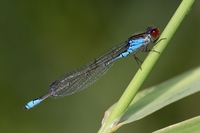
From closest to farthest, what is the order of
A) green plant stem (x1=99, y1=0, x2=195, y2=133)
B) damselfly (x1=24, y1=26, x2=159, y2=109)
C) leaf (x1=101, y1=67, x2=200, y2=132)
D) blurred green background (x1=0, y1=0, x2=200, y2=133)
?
green plant stem (x1=99, y1=0, x2=195, y2=133)
leaf (x1=101, y1=67, x2=200, y2=132)
damselfly (x1=24, y1=26, x2=159, y2=109)
blurred green background (x1=0, y1=0, x2=200, y2=133)

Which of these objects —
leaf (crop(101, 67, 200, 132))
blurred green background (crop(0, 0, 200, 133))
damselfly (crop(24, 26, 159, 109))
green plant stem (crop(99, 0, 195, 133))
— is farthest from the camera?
blurred green background (crop(0, 0, 200, 133))

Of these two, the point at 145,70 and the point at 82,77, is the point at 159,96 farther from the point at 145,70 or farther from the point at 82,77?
the point at 82,77

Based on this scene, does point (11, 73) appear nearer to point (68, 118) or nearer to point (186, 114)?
point (68, 118)

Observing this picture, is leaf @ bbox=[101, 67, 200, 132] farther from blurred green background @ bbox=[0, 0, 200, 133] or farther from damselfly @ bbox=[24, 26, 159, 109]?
blurred green background @ bbox=[0, 0, 200, 133]

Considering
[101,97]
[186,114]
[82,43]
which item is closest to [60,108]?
[101,97]

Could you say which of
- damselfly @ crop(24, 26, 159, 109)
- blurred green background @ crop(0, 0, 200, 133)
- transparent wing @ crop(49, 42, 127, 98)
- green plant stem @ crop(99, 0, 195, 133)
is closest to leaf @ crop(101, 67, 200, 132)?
green plant stem @ crop(99, 0, 195, 133)

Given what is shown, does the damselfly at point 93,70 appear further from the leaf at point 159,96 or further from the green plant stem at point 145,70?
the green plant stem at point 145,70

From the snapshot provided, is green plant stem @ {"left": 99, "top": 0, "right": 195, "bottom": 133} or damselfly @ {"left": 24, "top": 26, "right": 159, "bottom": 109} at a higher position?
damselfly @ {"left": 24, "top": 26, "right": 159, "bottom": 109}
